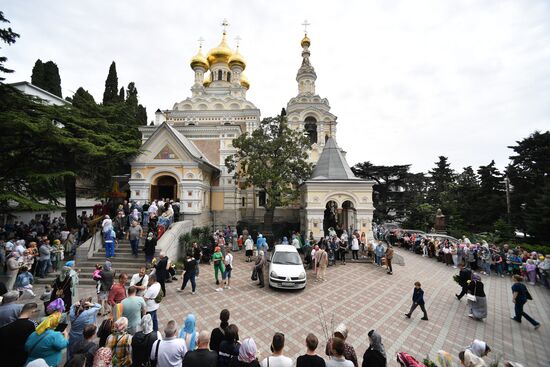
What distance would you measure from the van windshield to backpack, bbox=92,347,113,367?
22.6 feet

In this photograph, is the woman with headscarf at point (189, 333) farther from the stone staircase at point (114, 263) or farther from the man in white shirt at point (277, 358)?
the stone staircase at point (114, 263)

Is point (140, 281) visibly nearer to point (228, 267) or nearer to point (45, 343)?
point (45, 343)

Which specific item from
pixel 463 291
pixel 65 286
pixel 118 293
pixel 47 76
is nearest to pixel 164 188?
pixel 65 286

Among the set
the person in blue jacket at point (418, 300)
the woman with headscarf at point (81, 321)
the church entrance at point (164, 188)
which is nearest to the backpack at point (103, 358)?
the woman with headscarf at point (81, 321)

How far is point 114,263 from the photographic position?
31.8 ft

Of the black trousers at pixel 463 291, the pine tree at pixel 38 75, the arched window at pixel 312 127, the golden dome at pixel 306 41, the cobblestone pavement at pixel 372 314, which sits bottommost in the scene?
the cobblestone pavement at pixel 372 314

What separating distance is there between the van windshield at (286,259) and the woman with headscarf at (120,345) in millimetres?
6543

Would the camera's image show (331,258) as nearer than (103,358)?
No

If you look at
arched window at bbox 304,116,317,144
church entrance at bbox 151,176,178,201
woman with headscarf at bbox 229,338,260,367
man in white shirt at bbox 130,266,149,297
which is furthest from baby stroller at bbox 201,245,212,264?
arched window at bbox 304,116,317,144

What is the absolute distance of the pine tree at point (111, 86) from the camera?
29.8 m

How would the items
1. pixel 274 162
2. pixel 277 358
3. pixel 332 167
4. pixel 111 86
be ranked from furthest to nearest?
pixel 111 86
pixel 274 162
pixel 332 167
pixel 277 358

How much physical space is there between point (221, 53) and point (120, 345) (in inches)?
1308

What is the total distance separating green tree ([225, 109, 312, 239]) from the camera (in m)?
16.8

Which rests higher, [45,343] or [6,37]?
[6,37]
